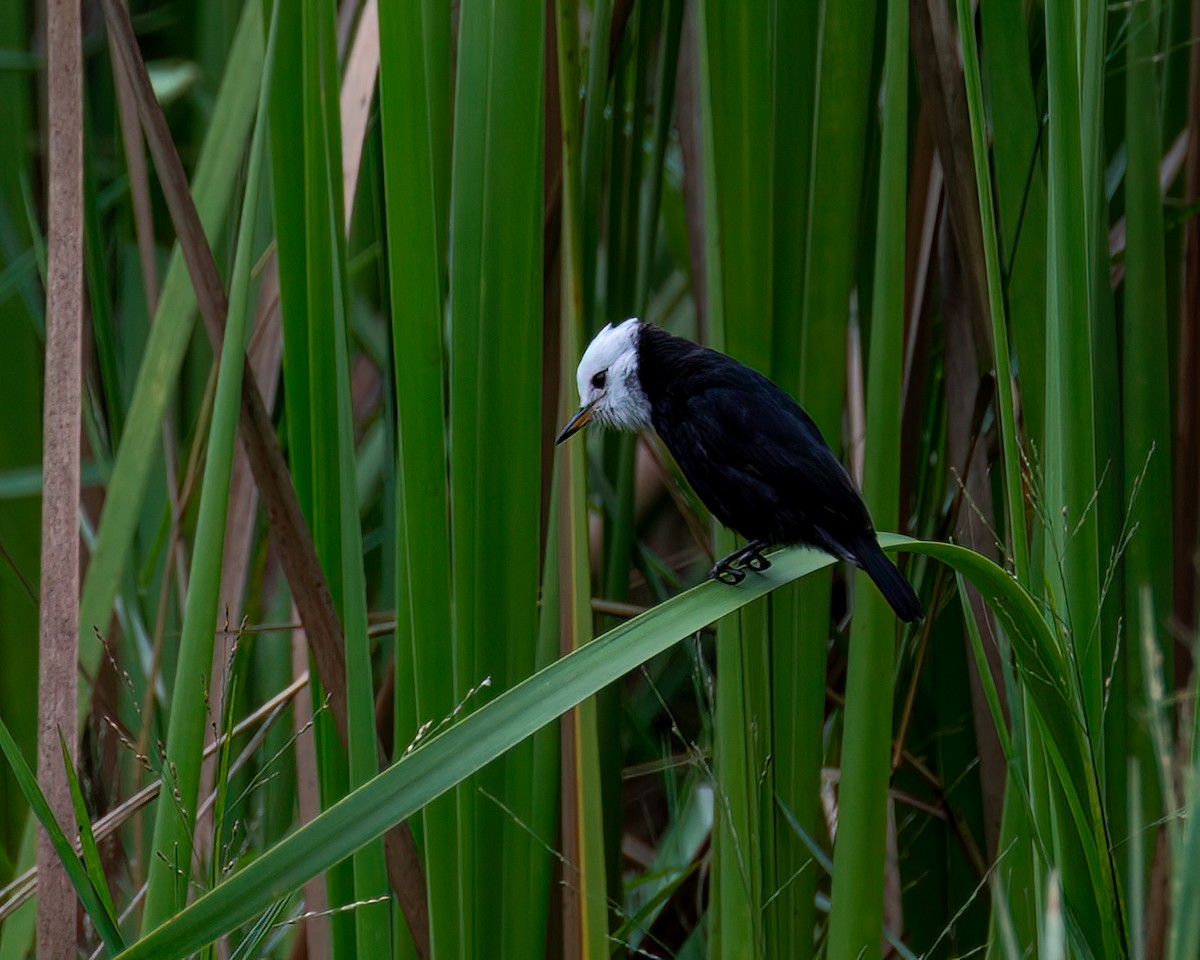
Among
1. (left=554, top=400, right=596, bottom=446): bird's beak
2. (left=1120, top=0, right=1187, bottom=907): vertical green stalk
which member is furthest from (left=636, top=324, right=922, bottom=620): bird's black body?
(left=1120, top=0, right=1187, bottom=907): vertical green stalk

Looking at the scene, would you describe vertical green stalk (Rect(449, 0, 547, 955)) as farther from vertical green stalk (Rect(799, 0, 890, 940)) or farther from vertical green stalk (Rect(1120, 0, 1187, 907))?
vertical green stalk (Rect(1120, 0, 1187, 907))

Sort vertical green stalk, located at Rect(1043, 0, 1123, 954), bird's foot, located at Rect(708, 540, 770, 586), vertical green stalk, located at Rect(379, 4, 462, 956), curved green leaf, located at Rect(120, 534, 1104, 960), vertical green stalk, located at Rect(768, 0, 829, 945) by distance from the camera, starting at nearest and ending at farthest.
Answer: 1. curved green leaf, located at Rect(120, 534, 1104, 960)
2. vertical green stalk, located at Rect(1043, 0, 1123, 954)
3. vertical green stalk, located at Rect(379, 4, 462, 956)
4. vertical green stalk, located at Rect(768, 0, 829, 945)
5. bird's foot, located at Rect(708, 540, 770, 586)

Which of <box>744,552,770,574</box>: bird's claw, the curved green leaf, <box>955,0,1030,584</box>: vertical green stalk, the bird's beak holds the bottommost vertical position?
<box>744,552,770,574</box>: bird's claw

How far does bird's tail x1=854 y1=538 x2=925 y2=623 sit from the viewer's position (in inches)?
42.9

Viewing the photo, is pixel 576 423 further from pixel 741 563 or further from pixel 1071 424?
pixel 1071 424

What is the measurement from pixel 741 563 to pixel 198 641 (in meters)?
0.56

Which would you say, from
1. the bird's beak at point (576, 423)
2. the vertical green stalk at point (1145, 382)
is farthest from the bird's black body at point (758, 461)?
the vertical green stalk at point (1145, 382)

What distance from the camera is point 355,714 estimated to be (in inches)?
40.5

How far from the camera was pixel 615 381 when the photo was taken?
154cm

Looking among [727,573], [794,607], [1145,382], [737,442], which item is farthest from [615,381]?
[1145,382]

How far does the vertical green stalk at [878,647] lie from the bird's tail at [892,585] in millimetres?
37

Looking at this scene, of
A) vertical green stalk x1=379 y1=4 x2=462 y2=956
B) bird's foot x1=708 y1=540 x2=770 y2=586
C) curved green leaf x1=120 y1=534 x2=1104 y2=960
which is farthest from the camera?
bird's foot x1=708 y1=540 x2=770 y2=586

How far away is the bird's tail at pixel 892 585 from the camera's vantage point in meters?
1.09

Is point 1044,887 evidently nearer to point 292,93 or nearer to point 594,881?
point 594,881
